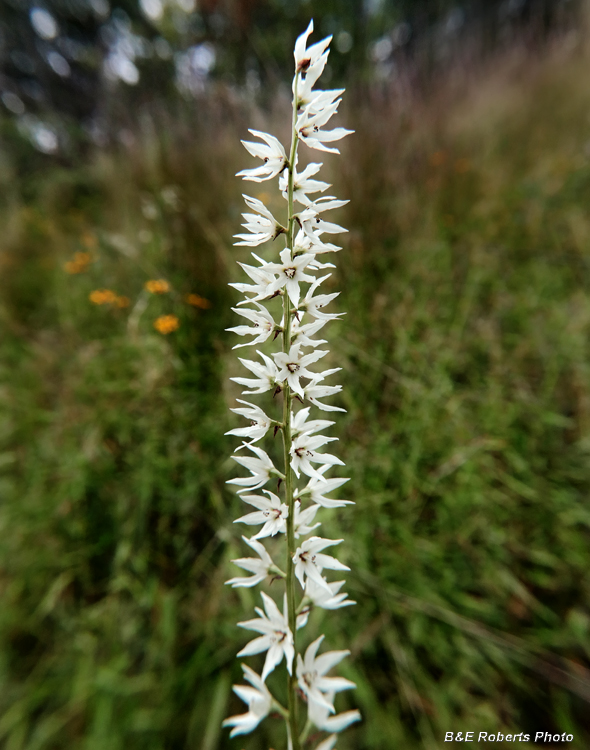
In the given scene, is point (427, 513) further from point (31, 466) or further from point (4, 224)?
point (4, 224)

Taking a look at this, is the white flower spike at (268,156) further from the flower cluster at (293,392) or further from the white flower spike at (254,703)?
the white flower spike at (254,703)

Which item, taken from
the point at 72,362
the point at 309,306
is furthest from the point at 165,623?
the point at 72,362

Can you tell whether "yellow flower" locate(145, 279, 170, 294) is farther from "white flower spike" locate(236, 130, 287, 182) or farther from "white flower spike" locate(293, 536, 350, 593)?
"white flower spike" locate(293, 536, 350, 593)

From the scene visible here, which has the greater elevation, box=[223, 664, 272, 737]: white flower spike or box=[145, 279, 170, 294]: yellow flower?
box=[145, 279, 170, 294]: yellow flower

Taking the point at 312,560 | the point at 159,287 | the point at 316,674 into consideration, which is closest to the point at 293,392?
the point at 312,560

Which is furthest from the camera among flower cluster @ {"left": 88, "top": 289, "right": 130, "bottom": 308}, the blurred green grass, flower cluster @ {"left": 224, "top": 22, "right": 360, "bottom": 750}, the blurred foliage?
the blurred foliage

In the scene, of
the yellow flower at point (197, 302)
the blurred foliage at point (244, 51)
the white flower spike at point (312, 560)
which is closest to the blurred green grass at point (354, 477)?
the yellow flower at point (197, 302)

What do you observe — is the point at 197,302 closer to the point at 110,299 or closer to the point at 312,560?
the point at 110,299

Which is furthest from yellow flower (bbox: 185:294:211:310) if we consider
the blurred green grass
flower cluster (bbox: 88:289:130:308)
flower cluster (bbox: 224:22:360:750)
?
flower cluster (bbox: 224:22:360:750)
